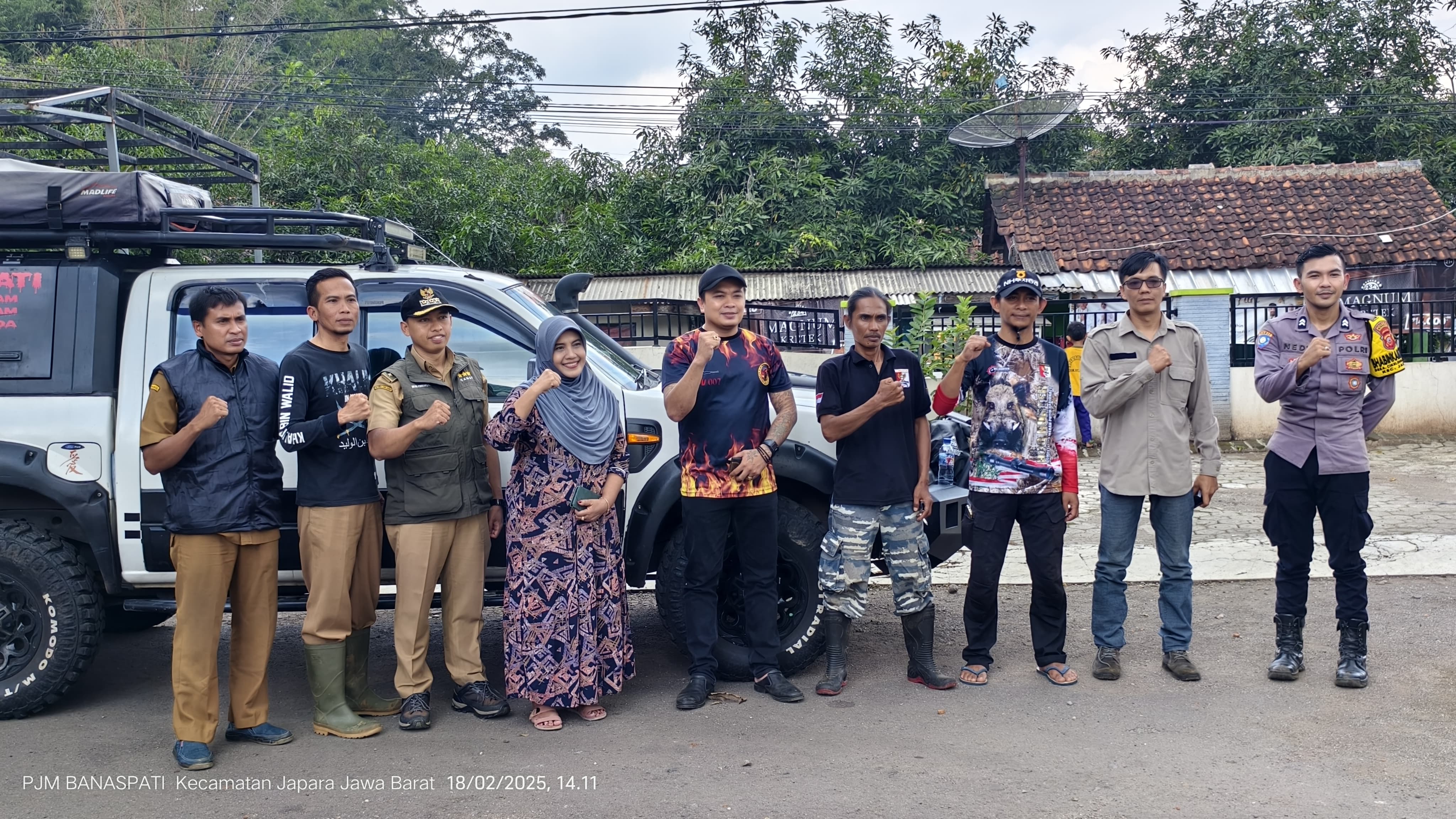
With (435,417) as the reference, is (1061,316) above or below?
above

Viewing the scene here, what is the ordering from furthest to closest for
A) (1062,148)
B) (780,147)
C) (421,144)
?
(421,144) < (1062,148) < (780,147)

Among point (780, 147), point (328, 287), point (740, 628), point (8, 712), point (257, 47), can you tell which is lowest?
point (8, 712)

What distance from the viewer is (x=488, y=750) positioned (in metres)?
4.33

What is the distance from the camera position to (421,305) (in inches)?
174

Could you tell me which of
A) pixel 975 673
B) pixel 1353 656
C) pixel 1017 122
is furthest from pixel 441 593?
pixel 1017 122

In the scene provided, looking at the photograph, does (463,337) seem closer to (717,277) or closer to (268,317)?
(268,317)

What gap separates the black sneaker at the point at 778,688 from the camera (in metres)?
4.79

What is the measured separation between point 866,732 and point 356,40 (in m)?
37.1

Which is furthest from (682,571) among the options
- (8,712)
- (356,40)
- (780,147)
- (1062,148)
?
(356,40)

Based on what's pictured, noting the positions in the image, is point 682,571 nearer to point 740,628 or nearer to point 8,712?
point 740,628

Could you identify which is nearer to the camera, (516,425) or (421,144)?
(516,425)

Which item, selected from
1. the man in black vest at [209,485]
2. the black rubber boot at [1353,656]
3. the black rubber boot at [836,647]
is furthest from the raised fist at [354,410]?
the black rubber boot at [1353,656]

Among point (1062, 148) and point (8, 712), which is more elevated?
point (1062, 148)

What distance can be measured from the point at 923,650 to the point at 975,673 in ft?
0.87
